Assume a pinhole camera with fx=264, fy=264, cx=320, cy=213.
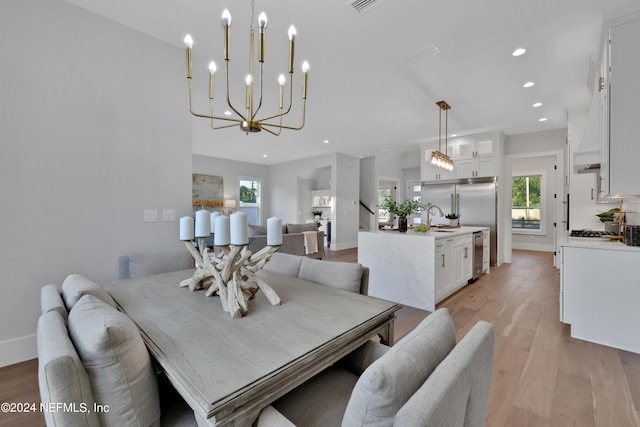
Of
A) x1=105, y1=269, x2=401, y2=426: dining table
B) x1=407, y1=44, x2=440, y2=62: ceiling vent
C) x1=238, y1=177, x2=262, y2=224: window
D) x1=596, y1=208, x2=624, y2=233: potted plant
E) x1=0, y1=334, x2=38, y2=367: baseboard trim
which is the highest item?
x1=407, y1=44, x2=440, y2=62: ceiling vent

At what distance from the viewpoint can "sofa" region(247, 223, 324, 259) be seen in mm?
4801

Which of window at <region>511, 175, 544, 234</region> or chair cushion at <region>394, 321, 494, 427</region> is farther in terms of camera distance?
window at <region>511, 175, 544, 234</region>

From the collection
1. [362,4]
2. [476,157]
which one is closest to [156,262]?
[362,4]

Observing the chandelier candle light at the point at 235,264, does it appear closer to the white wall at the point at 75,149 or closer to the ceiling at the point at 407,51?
the white wall at the point at 75,149

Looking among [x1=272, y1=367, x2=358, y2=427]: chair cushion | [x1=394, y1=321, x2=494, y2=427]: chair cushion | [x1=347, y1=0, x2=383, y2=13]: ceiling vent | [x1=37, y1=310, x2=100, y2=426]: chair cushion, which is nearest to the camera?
[x1=394, y1=321, x2=494, y2=427]: chair cushion

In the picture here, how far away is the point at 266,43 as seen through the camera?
2559 millimetres

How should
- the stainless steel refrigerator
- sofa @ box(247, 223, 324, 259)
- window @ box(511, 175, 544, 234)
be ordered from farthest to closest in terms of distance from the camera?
window @ box(511, 175, 544, 234) < the stainless steel refrigerator < sofa @ box(247, 223, 324, 259)

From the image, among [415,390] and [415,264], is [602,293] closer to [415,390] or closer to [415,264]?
[415,264]

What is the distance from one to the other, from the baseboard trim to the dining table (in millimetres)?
1156

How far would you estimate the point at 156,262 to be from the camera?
2.14m

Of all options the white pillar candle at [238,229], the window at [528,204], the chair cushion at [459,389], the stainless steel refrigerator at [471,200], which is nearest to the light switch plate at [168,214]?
the white pillar candle at [238,229]

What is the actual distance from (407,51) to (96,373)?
327 cm

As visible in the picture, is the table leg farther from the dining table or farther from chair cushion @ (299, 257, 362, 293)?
chair cushion @ (299, 257, 362, 293)

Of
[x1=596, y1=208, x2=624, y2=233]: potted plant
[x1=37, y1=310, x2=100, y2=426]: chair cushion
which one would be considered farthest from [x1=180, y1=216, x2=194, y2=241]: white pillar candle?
[x1=596, y1=208, x2=624, y2=233]: potted plant
